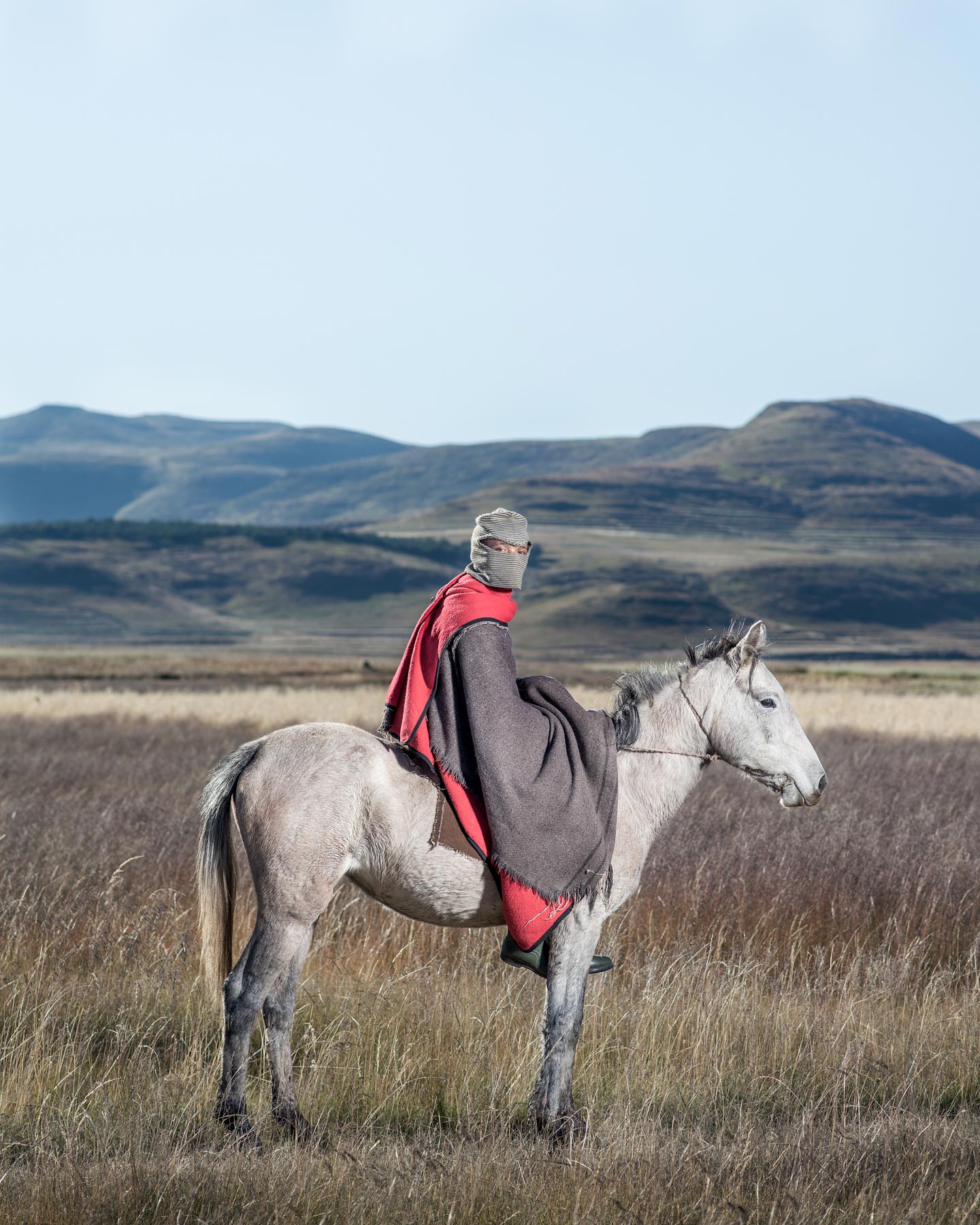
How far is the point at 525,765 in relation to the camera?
13.9ft

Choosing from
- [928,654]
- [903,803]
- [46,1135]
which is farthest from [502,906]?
[928,654]

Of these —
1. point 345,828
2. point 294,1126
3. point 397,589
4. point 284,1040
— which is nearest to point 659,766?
point 345,828

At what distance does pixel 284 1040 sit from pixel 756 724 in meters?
2.06

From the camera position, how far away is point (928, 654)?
116 metres

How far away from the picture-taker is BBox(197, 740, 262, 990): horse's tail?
441 cm

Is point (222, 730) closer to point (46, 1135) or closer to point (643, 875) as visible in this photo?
point (643, 875)

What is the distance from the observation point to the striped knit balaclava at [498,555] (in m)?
4.48

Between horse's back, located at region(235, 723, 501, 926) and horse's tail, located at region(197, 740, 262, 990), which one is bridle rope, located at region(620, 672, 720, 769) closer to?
horse's back, located at region(235, 723, 501, 926)

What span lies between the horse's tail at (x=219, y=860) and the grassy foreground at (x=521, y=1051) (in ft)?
1.73

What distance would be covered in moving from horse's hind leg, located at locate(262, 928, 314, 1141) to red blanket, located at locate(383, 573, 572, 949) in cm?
69

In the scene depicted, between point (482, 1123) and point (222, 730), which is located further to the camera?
point (222, 730)

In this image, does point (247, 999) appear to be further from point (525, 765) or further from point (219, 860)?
point (525, 765)

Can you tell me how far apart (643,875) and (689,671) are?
3.69m

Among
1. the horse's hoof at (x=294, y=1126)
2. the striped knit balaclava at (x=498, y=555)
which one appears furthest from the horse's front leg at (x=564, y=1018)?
the striped knit balaclava at (x=498, y=555)
